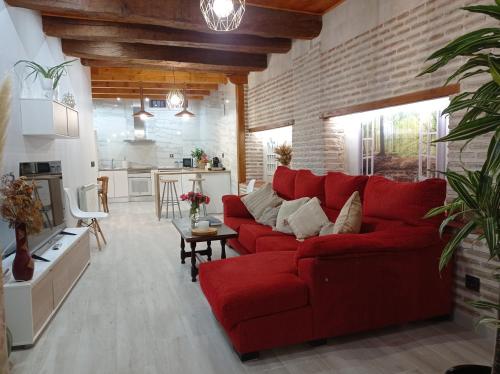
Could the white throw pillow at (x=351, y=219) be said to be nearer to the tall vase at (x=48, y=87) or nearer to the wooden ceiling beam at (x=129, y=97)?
the tall vase at (x=48, y=87)

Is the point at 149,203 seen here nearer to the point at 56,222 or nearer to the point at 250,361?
the point at 56,222

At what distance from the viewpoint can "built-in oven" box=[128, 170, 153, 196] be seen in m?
10.0

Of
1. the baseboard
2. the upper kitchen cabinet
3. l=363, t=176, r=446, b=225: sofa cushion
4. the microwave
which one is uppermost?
the upper kitchen cabinet

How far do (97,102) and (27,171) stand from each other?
782 centimetres

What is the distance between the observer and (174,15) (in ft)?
13.1

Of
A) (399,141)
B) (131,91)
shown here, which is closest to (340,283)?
(399,141)

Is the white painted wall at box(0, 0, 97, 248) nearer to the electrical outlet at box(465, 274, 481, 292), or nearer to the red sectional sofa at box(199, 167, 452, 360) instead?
the red sectional sofa at box(199, 167, 452, 360)

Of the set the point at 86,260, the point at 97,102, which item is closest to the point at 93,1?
the point at 86,260

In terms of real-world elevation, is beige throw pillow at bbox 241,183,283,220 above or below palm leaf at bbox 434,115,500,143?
below

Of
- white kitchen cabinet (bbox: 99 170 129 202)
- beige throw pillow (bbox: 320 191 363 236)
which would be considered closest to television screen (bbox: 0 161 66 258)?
beige throw pillow (bbox: 320 191 363 236)

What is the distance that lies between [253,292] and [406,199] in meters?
1.40

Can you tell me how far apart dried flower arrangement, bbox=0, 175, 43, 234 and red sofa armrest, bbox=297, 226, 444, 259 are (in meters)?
1.90

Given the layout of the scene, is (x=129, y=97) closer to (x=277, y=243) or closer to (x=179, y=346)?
(x=277, y=243)

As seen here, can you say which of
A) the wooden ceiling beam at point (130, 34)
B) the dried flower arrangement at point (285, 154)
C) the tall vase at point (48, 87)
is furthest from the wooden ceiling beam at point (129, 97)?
the tall vase at point (48, 87)
